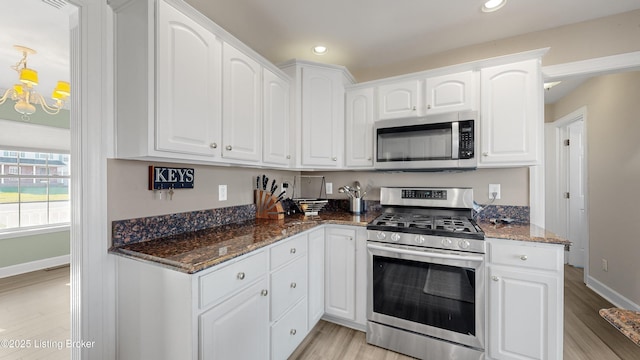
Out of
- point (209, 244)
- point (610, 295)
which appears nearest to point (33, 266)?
point (209, 244)

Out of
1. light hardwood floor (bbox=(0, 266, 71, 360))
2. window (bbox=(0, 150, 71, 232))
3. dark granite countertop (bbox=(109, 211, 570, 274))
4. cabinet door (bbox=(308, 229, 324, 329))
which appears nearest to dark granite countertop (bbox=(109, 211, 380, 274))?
dark granite countertop (bbox=(109, 211, 570, 274))

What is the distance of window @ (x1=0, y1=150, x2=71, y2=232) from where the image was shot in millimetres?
3432

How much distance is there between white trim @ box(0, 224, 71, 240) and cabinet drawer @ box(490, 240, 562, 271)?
18.2 ft

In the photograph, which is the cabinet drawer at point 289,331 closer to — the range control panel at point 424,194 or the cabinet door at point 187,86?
the cabinet door at point 187,86

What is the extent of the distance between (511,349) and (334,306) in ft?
4.06

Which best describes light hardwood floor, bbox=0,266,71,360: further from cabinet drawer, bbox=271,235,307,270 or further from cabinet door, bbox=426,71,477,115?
cabinet door, bbox=426,71,477,115

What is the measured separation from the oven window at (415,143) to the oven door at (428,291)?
2.62 feet

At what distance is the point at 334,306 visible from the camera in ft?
7.11

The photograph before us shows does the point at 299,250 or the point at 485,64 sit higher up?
the point at 485,64

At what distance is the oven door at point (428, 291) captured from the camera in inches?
66.6

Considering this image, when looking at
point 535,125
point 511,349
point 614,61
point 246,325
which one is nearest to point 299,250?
point 246,325

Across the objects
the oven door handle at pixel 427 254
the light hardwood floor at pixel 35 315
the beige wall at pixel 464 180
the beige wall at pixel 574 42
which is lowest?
the light hardwood floor at pixel 35 315

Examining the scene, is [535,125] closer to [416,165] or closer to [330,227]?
[416,165]

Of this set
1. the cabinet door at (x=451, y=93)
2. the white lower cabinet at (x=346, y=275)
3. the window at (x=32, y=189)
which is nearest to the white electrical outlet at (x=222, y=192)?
the white lower cabinet at (x=346, y=275)
